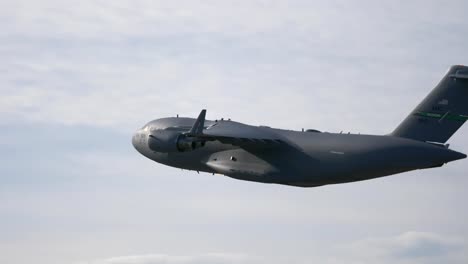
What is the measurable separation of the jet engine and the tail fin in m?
7.02

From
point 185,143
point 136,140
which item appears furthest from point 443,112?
point 136,140

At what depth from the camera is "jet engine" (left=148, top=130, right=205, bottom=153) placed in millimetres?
35062

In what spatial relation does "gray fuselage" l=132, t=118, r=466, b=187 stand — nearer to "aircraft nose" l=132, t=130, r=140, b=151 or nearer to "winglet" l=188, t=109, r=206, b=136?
"winglet" l=188, t=109, r=206, b=136

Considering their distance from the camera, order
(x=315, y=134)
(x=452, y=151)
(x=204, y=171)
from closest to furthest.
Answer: (x=452, y=151)
(x=315, y=134)
(x=204, y=171)

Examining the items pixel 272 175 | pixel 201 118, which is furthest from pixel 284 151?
pixel 201 118

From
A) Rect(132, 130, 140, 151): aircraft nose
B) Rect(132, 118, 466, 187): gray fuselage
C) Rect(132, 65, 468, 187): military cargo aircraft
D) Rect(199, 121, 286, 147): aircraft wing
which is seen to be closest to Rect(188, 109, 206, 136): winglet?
Rect(132, 65, 468, 187): military cargo aircraft

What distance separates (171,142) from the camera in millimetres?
35406

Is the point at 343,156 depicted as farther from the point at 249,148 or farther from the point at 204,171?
the point at 204,171

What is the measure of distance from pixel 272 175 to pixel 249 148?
1.39 m

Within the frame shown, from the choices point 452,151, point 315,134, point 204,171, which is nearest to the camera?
point 452,151

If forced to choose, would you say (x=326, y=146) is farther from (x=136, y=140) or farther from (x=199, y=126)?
(x=136, y=140)

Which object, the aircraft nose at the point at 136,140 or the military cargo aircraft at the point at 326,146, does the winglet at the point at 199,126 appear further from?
the aircraft nose at the point at 136,140

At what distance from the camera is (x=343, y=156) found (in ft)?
110

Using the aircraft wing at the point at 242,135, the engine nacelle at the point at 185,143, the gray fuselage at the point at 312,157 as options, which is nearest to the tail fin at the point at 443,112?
the gray fuselage at the point at 312,157
